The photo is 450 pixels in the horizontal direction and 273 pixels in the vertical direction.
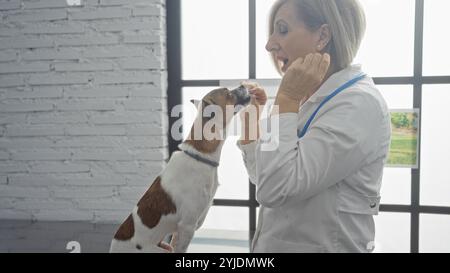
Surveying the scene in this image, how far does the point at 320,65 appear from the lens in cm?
60

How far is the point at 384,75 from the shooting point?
1.64 metres

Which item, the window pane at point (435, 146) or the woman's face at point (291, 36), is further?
the window pane at point (435, 146)

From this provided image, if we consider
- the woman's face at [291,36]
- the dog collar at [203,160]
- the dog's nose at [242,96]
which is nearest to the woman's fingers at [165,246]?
the dog collar at [203,160]

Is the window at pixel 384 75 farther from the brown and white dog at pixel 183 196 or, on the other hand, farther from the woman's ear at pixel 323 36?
the woman's ear at pixel 323 36

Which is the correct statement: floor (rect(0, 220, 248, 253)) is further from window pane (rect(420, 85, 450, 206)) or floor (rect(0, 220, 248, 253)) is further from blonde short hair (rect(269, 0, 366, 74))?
window pane (rect(420, 85, 450, 206))

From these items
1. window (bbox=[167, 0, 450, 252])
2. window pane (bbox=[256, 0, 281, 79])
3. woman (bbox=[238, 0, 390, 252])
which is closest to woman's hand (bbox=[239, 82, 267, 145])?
woman (bbox=[238, 0, 390, 252])

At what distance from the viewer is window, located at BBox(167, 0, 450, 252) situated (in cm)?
161

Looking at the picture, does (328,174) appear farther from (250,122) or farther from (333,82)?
(250,122)

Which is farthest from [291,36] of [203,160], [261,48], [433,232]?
[433,232]

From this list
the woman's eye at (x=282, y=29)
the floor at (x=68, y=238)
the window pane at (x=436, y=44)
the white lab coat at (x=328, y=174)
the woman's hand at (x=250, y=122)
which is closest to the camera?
the white lab coat at (x=328, y=174)

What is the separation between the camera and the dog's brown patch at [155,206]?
861 millimetres

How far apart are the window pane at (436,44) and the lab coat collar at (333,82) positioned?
3.78ft
